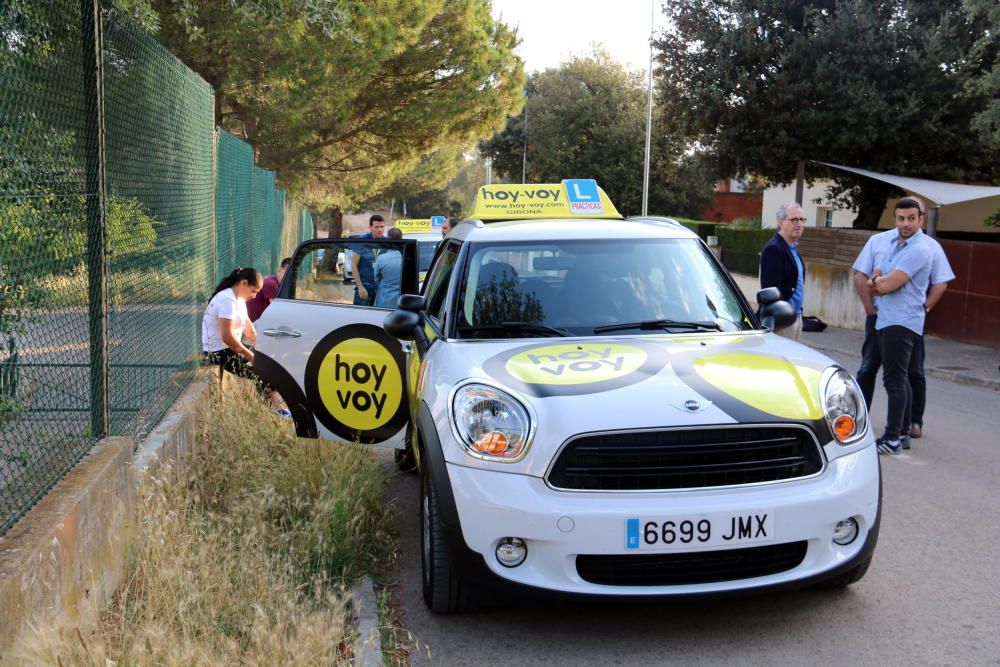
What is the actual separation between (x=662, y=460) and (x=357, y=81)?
53.3 ft

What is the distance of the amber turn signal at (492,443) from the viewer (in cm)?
420

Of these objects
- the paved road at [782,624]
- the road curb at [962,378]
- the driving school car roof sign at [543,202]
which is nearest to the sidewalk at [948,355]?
the road curb at [962,378]

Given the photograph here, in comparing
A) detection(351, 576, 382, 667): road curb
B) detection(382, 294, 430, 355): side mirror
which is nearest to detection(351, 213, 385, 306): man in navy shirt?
detection(382, 294, 430, 355): side mirror

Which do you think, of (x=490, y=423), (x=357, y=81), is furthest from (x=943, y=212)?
Answer: (x=490, y=423)

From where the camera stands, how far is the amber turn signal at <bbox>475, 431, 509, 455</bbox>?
4195mm

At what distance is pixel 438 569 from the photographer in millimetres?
4453

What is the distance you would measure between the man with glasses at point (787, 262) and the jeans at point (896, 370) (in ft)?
2.27

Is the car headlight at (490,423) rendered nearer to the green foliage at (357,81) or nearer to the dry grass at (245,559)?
the dry grass at (245,559)

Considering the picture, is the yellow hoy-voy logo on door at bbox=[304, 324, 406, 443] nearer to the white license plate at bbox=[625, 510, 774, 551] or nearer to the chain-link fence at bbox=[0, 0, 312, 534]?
the chain-link fence at bbox=[0, 0, 312, 534]

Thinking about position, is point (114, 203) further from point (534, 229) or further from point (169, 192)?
point (534, 229)

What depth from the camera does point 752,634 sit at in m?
4.43

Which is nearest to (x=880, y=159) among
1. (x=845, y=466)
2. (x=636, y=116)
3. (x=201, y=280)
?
(x=201, y=280)

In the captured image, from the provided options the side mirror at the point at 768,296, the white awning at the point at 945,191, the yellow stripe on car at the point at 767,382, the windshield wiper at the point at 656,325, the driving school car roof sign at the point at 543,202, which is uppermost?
the white awning at the point at 945,191

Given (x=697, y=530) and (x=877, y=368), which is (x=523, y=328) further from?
(x=877, y=368)
